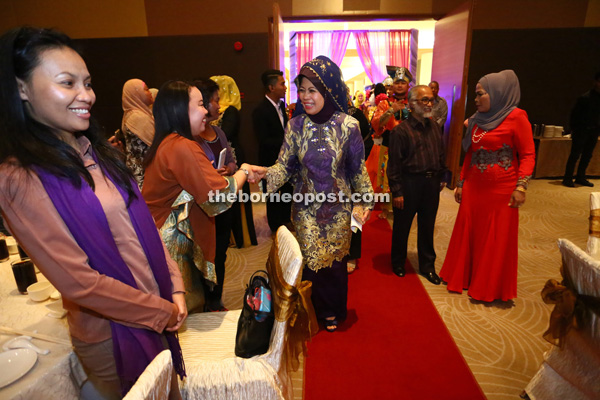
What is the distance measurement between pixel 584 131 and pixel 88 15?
834 centimetres

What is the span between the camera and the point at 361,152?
223 centimetres

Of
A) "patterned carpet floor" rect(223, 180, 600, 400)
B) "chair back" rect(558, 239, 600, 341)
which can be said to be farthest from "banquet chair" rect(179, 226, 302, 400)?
"chair back" rect(558, 239, 600, 341)

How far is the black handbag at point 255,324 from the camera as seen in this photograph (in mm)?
Result: 1366

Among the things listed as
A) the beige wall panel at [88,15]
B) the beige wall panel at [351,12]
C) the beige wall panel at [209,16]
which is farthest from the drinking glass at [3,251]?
the beige wall panel at [351,12]

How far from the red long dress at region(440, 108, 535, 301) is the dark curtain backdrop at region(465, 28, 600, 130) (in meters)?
4.31

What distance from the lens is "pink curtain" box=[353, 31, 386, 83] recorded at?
8867 millimetres

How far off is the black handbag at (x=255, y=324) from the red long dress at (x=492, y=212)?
1.98 meters

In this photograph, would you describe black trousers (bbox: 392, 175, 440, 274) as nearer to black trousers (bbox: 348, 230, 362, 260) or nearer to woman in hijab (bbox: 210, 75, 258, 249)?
black trousers (bbox: 348, 230, 362, 260)

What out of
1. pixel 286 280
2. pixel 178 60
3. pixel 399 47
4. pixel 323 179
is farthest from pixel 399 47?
pixel 286 280

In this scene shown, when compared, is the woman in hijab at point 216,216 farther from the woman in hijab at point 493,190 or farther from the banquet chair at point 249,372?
the woman in hijab at point 493,190

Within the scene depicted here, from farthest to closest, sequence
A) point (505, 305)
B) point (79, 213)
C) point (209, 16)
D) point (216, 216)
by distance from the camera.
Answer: point (209, 16) < point (505, 305) < point (216, 216) < point (79, 213)

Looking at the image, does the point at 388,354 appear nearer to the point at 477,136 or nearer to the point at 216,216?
the point at 216,216

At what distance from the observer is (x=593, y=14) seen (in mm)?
6051

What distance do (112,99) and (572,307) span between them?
664 cm
